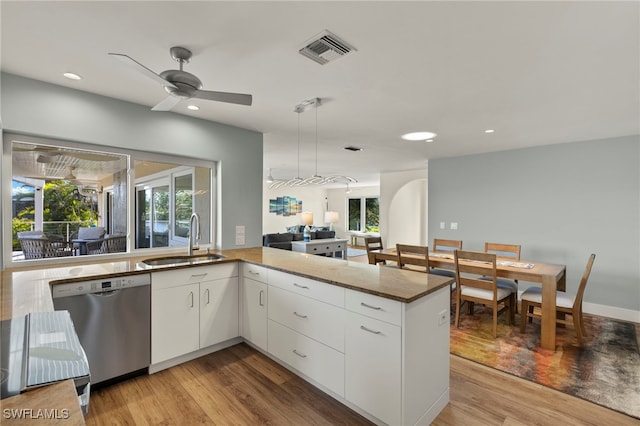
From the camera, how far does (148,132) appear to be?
2959 millimetres

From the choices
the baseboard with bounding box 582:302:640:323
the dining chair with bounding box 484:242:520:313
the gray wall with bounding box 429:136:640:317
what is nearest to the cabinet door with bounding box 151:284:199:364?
the dining chair with bounding box 484:242:520:313

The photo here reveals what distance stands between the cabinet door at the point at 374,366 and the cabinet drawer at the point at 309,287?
0.50ft

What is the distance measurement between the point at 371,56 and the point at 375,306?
5.25 ft

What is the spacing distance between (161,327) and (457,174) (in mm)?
5063

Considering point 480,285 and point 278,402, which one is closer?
point 278,402

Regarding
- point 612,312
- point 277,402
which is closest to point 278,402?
point 277,402

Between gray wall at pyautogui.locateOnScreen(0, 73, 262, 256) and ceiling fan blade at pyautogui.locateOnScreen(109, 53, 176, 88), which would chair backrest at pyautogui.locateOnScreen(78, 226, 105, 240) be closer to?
gray wall at pyautogui.locateOnScreen(0, 73, 262, 256)

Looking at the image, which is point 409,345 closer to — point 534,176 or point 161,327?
point 161,327

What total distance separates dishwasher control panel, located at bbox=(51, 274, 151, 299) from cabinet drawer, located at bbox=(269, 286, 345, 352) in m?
1.05


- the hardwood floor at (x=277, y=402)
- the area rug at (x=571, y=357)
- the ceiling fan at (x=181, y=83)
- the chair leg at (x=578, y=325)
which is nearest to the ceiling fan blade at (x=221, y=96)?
the ceiling fan at (x=181, y=83)

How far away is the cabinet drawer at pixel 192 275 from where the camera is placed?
2.47 meters

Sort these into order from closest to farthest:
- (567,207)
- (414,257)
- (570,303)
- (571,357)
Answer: (571,357) < (570,303) < (414,257) < (567,207)

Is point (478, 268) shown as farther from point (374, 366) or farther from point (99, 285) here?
point (99, 285)

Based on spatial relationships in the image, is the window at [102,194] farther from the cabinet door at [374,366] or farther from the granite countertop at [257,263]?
the cabinet door at [374,366]
